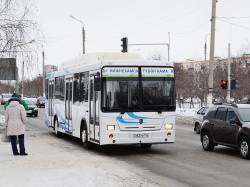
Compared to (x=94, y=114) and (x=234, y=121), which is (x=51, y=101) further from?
(x=234, y=121)

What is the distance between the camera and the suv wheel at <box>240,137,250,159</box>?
14.0m

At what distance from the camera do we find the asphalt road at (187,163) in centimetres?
1069

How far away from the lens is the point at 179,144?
1894 cm

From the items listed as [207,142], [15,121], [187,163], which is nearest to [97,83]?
[15,121]

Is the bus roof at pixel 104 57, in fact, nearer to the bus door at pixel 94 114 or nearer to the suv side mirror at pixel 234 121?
the bus door at pixel 94 114

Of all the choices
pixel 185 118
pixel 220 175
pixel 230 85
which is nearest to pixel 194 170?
pixel 220 175

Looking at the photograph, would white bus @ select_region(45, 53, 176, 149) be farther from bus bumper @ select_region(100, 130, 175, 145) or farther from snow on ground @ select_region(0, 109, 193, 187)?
snow on ground @ select_region(0, 109, 193, 187)

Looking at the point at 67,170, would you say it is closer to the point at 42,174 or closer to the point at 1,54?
the point at 42,174

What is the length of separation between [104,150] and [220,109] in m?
4.16

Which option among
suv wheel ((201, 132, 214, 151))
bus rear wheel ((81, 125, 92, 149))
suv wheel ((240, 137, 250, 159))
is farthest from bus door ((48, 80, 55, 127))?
suv wheel ((240, 137, 250, 159))

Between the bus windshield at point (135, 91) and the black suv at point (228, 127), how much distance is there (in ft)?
5.59

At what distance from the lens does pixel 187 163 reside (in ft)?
44.1

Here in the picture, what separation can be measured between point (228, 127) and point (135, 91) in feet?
10.2

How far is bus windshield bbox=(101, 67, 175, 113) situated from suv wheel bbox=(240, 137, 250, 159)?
245 centimetres
